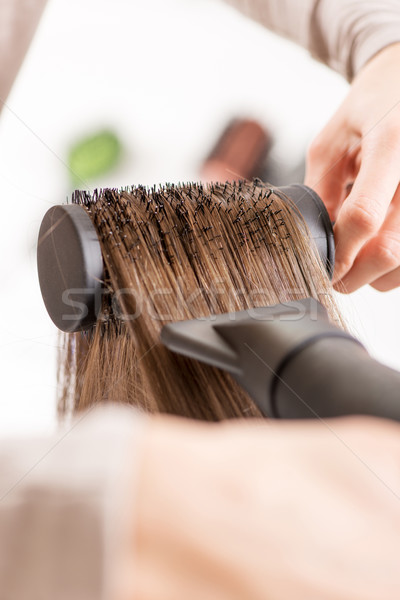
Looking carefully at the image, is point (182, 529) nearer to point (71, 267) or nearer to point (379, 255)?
point (71, 267)

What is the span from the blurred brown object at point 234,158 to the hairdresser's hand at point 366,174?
205 mm

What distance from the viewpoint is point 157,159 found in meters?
1.09

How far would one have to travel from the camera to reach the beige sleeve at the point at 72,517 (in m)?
0.20

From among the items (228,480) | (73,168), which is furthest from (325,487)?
(73,168)

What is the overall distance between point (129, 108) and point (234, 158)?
0.73ft

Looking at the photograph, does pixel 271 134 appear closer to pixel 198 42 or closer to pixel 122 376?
pixel 198 42

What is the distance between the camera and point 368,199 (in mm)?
640

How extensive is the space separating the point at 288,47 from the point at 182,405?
0.89 m

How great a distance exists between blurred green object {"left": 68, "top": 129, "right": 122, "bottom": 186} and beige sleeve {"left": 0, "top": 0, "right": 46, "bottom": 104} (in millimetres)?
151

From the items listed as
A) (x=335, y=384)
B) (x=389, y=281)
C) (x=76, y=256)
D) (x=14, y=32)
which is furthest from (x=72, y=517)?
(x=14, y=32)

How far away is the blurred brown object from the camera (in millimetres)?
1096

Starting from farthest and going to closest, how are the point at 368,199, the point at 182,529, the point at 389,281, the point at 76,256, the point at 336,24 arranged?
the point at 336,24 < the point at 389,281 < the point at 368,199 < the point at 76,256 < the point at 182,529

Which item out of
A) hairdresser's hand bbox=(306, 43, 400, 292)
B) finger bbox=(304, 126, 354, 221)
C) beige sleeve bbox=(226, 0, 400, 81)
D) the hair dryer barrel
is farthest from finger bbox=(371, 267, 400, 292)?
the hair dryer barrel

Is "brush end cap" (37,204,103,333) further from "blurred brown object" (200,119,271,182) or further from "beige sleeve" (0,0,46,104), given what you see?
"blurred brown object" (200,119,271,182)
